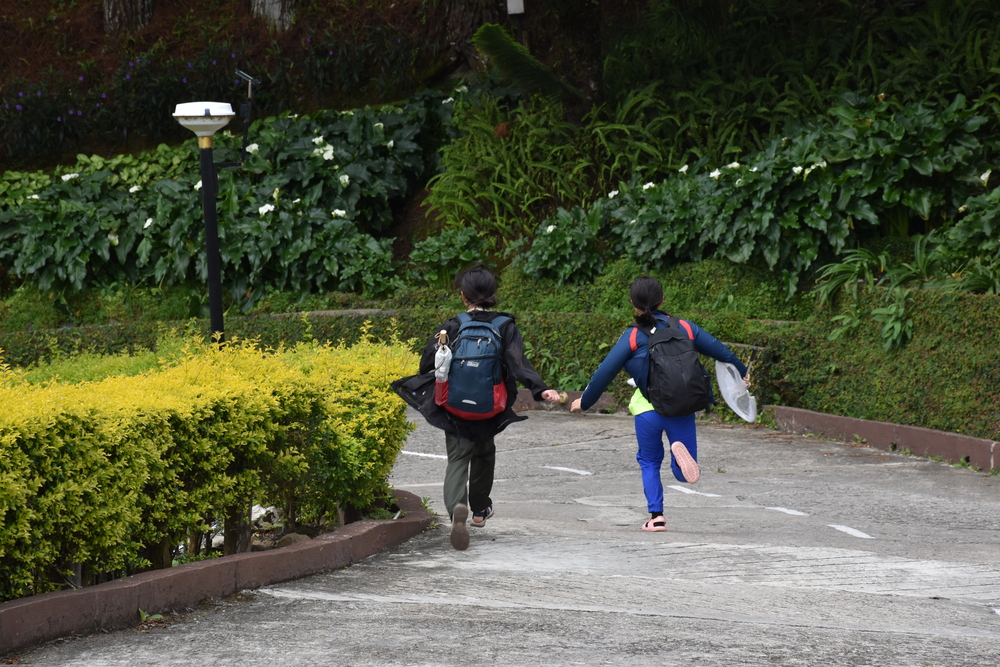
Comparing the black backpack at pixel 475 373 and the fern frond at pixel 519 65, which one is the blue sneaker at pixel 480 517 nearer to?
the black backpack at pixel 475 373

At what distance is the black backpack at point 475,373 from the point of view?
18.9ft

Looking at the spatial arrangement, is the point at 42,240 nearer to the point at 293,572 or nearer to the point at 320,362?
the point at 320,362

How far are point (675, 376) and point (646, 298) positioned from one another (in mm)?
485

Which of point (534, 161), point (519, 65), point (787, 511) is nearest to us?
point (787, 511)

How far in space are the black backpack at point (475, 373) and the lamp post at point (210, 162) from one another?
4.46 meters

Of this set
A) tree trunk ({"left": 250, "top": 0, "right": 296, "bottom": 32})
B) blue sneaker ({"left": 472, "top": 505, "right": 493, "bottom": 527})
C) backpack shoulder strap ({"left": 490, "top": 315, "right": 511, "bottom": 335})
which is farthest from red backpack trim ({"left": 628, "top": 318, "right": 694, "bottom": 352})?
tree trunk ({"left": 250, "top": 0, "right": 296, "bottom": 32})

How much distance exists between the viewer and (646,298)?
20.7 ft

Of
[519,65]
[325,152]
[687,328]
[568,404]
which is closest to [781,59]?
[519,65]

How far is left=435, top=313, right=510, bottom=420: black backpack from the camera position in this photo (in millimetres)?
5773

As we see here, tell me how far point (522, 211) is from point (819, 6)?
506 centimetres

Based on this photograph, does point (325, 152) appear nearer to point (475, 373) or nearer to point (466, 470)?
point (466, 470)

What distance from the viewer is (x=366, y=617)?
4535 millimetres

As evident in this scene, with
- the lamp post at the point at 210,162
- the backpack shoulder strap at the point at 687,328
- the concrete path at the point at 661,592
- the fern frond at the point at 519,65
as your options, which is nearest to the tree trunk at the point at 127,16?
the fern frond at the point at 519,65

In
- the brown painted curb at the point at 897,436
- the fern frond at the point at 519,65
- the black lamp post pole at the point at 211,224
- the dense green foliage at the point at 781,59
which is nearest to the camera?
the brown painted curb at the point at 897,436
